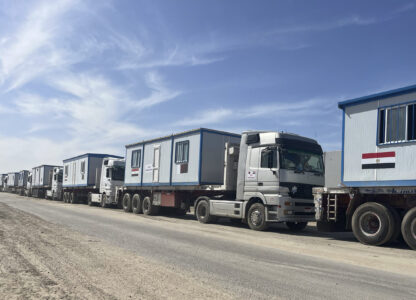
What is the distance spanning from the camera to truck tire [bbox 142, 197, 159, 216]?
67.7ft

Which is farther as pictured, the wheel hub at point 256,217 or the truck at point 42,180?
the truck at point 42,180

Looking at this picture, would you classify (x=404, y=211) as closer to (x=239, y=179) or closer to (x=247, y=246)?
(x=247, y=246)

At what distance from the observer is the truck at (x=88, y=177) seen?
27.1 m

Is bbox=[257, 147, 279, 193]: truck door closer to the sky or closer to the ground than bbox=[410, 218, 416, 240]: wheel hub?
closer to the sky

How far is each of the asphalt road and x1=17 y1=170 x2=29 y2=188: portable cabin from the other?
53.1 m

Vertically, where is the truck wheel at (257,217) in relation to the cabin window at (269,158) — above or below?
below

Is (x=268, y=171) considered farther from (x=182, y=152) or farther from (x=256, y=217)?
(x=182, y=152)

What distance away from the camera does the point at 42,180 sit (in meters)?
47.0

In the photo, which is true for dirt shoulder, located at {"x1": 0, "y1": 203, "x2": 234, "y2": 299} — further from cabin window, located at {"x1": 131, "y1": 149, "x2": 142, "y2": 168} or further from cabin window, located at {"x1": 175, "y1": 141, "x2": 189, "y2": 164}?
cabin window, located at {"x1": 131, "y1": 149, "x2": 142, "y2": 168}

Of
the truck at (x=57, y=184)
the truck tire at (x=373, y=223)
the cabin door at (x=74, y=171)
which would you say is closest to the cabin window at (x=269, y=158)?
the truck tire at (x=373, y=223)

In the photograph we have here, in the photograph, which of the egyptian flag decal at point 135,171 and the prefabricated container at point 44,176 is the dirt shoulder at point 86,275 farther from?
the prefabricated container at point 44,176

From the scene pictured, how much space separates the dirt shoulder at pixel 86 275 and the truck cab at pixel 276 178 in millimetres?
6091

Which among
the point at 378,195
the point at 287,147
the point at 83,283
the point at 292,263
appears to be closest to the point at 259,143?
the point at 287,147

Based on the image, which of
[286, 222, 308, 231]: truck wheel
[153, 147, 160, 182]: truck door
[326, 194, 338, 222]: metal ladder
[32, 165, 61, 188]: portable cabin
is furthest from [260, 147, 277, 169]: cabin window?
[32, 165, 61, 188]: portable cabin
